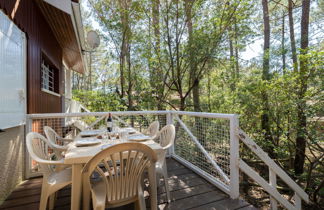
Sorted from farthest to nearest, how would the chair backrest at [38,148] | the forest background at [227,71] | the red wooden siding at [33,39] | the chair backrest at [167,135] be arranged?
the forest background at [227,71] < the red wooden siding at [33,39] < the chair backrest at [167,135] < the chair backrest at [38,148]

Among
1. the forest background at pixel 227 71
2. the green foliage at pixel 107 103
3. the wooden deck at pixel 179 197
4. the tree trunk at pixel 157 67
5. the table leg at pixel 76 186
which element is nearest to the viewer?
the table leg at pixel 76 186

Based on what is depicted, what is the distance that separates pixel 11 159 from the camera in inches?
88.3

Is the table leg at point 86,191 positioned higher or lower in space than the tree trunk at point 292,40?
lower

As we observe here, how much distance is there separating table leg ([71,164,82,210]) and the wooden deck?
2.07ft

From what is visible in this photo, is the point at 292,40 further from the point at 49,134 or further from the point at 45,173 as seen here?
the point at 45,173

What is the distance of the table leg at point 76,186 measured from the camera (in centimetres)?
147

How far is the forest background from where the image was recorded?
4.07 metres

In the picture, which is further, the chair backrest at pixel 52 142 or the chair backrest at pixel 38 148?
the chair backrest at pixel 52 142

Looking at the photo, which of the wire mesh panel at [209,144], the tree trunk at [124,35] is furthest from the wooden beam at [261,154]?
the tree trunk at [124,35]

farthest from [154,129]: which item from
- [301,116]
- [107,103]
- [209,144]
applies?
[107,103]

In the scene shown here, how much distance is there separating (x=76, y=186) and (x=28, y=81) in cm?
224

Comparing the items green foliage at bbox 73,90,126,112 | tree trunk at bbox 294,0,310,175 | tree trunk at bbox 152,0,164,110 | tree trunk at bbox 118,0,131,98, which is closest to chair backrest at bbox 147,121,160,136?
tree trunk at bbox 294,0,310,175

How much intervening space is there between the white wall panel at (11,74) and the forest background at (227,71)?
11.8 feet

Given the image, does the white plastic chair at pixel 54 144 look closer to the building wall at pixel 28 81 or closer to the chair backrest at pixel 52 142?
the chair backrest at pixel 52 142
